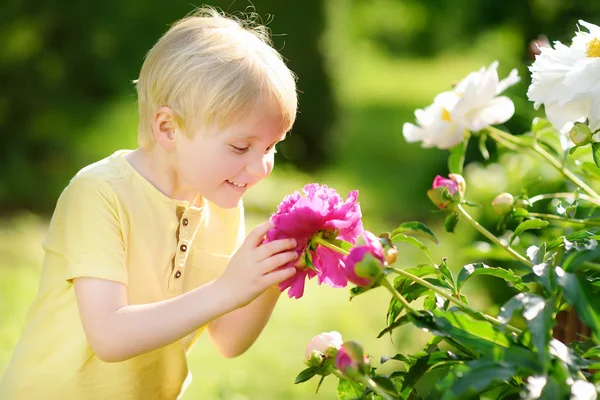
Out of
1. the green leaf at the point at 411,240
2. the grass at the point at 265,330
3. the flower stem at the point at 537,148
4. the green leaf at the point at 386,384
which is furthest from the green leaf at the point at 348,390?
the grass at the point at 265,330

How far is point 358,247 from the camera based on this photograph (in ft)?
3.60

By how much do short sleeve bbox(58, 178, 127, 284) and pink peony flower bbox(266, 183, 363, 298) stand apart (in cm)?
35

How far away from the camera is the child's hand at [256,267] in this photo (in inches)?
51.4

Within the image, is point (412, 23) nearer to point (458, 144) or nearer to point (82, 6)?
point (82, 6)

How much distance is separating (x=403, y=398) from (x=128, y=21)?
18.2ft

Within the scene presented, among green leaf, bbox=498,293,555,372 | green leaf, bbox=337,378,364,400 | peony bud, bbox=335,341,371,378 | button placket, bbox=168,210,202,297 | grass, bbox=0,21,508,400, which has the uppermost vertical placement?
green leaf, bbox=498,293,555,372

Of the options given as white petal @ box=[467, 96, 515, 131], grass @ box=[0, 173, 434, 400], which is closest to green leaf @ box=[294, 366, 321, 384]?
white petal @ box=[467, 96, 515, 131]

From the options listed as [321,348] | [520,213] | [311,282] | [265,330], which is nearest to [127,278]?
[321,348]

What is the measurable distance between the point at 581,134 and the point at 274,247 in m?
0.46

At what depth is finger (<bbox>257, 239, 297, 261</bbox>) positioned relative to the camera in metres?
1.28

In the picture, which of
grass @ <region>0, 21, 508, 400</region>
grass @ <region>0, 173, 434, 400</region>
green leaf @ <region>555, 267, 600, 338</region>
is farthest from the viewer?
grass @ <region>0, 21, 508, 400</region>

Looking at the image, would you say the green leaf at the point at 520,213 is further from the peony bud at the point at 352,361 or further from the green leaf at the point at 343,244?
the peony bud at the point at 352,361

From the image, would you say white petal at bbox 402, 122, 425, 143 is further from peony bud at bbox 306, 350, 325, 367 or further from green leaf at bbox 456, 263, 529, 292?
peony bud at bbox 306, 350, 325, 367

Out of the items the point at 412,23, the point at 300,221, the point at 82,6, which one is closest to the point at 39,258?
the point at 82,6
